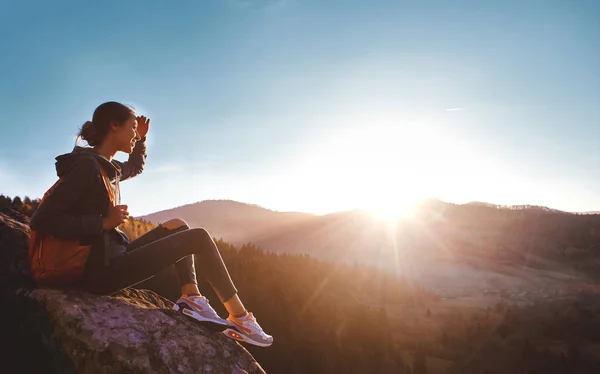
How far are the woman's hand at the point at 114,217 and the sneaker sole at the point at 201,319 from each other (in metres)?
1.03

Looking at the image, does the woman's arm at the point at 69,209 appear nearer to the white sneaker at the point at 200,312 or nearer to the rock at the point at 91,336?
the rock at the point at 91,336

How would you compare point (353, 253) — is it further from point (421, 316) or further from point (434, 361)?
point (434, 361)

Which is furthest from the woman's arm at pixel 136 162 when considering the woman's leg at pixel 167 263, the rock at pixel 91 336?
the rock at pixel 91 336

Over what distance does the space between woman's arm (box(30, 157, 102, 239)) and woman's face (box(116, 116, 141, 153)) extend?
1.55ft

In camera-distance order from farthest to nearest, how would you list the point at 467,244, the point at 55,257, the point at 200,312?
the point at 467,244 → the point at 200,312 → the point at 55,257

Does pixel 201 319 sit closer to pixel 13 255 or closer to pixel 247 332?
pixel 247 332

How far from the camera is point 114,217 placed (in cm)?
311

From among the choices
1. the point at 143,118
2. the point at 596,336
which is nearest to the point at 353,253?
the point at 596,336

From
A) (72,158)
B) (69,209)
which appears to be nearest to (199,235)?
(69,209)

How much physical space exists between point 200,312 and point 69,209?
139 cm

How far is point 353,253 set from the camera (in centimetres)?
2730

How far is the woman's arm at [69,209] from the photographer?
286cm

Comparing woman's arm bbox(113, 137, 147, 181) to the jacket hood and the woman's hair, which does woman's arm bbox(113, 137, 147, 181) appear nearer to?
the woman's hair

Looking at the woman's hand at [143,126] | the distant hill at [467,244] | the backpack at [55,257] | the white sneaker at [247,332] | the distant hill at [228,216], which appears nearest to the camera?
the backpack at [55,257]
